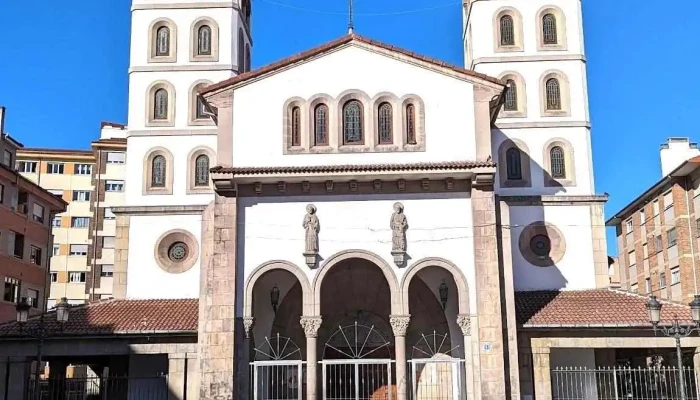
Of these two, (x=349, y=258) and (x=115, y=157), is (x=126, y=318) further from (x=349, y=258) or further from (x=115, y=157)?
(x=115, y=157)

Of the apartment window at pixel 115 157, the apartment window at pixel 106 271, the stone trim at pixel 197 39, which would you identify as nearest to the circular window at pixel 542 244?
the stone trim at pixel 197 39

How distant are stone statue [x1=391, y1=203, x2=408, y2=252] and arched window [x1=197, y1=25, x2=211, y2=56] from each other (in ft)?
44.8

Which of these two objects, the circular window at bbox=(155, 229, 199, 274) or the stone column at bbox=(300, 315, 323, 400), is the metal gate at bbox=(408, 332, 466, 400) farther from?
the circular window at bbox=(155, 229, 199, 274)

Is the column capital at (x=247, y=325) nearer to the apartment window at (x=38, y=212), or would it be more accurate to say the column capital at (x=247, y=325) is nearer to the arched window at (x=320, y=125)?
the arched window at (x=320, y=125)

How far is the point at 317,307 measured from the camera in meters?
24.2

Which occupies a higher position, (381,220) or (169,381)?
(381,220)

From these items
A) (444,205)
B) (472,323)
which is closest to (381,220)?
(444,205)

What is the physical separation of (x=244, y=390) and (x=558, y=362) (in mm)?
11490

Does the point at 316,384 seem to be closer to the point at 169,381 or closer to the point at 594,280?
the point at 169,381

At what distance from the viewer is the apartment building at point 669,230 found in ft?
143

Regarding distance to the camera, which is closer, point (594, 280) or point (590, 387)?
point (590, 387)

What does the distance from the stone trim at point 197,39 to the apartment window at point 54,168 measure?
3661 cm

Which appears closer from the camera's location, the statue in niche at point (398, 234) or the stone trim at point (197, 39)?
the statue in niche at point (398, 234)

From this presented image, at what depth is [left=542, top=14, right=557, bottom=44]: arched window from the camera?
3359 cm
